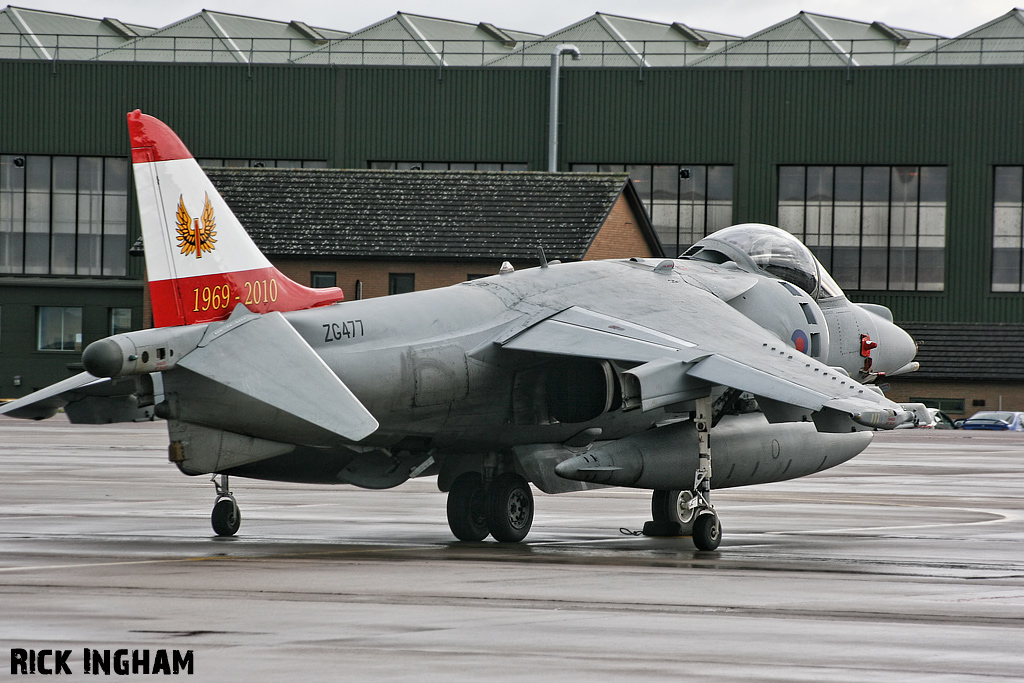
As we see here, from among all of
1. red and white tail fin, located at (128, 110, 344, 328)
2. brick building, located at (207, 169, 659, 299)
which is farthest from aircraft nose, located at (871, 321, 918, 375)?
brick building, located at (207, 169, 659, 299)

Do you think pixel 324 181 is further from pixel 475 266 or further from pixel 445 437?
pixel 445 437

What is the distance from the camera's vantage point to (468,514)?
57.7 feet

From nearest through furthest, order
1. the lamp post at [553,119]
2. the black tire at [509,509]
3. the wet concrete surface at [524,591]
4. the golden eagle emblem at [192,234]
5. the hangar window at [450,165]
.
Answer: the wet concrete surface at [524,591], the golden eagle emblem at [192,234], the black tire at [509,509], the lamp post at [553,119], the hangar window at [450,165]

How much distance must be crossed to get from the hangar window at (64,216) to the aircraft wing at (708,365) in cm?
6252

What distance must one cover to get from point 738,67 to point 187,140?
2941 cm

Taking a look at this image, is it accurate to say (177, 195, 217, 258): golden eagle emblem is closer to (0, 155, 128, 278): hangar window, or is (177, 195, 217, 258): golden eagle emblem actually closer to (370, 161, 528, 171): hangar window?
(370, 161, 528, 171): hangar window

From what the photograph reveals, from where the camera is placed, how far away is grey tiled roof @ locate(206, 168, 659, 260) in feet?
187

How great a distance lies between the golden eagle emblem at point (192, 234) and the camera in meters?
15.0

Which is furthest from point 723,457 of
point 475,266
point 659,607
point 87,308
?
point 87,308

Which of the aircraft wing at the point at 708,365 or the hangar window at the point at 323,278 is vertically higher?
the hangar window at the point at 323,278

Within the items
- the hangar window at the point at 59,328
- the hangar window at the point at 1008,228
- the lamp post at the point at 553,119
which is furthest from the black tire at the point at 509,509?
the hangar window at the point at 1008,228

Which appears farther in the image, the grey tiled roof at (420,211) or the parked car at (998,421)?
the parked car at (998,421)

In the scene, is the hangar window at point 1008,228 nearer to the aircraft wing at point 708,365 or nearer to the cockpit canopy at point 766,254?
the cockpit canopy at point 766,254

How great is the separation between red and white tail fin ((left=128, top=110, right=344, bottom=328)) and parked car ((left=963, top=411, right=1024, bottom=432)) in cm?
5610
